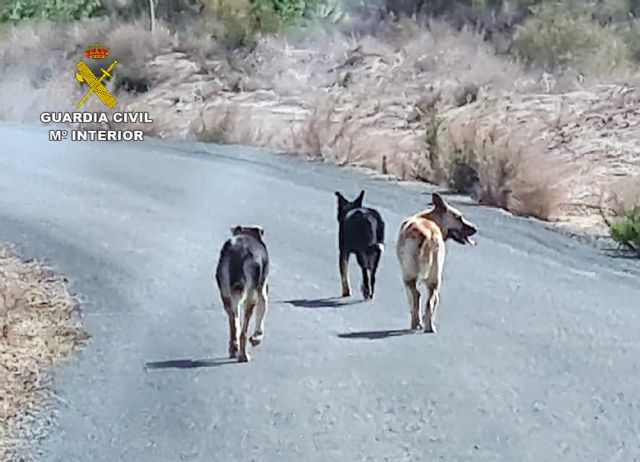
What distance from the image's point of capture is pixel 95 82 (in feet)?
136

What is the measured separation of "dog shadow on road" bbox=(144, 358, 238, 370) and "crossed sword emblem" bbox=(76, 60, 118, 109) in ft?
83.5

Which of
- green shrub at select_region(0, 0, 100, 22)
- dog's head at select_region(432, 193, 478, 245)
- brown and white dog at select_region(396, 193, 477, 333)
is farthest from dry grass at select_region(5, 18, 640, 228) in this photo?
brown and white dog at select_region(396, 193, 477, 333)

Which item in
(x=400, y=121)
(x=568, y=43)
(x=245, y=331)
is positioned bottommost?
(x=568, y=43)

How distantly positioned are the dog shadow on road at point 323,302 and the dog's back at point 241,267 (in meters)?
2.41

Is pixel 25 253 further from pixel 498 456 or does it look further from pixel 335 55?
pixel 335 55

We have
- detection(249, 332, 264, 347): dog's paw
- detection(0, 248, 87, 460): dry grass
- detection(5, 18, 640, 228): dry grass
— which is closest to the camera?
detection(0, 248, 87, 460): dry grass

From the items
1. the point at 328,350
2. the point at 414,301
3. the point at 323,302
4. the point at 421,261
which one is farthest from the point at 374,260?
the point at 328,350

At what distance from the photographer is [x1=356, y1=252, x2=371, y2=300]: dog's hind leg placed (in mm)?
13875

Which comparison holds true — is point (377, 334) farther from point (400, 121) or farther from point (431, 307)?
point (400, 121)

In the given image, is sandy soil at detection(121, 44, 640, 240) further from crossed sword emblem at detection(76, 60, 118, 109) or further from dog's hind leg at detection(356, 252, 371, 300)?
dog's hind leg at detection(356, 252, 371, 300)

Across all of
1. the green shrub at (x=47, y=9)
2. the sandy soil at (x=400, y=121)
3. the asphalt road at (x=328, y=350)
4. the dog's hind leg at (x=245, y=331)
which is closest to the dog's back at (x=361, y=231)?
the asphalt road at (x=328, y=350)

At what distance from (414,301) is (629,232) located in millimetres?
6375

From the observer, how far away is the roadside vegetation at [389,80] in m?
25.5

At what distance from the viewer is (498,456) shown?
897cm
